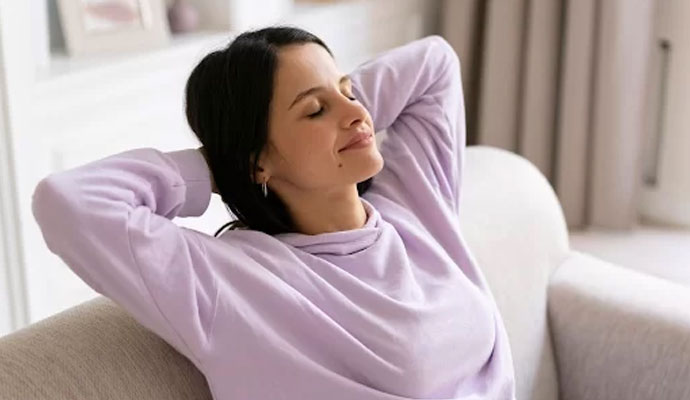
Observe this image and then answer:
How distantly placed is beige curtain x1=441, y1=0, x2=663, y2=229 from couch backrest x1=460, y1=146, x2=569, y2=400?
887mm

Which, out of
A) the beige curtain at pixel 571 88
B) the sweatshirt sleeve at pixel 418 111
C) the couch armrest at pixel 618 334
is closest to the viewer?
the sweatshirt sleeve at pixel 418 111

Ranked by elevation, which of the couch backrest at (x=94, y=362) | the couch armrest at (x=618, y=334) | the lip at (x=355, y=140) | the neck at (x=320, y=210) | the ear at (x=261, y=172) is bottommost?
the couch armrest at (x=618, y=334)

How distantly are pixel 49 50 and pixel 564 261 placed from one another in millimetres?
1159

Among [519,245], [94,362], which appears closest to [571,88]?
[519,245]

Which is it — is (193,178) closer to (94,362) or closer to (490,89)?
(94,362)

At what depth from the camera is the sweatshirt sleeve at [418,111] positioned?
4.88ft

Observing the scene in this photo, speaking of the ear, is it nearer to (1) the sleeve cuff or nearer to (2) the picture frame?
(1) the sleeve cuff

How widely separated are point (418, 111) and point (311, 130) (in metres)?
0.36

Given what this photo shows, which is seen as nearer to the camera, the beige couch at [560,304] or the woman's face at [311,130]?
the woman's face at [311,130]

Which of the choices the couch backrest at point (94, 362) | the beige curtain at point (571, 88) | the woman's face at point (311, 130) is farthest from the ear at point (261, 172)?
the beige curtain at point (571, 88)

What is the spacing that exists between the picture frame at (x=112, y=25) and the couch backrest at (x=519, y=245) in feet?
2.66

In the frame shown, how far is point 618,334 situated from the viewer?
65.3 inches

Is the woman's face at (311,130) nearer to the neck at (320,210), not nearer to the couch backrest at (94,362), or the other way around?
the neck at (320,210)

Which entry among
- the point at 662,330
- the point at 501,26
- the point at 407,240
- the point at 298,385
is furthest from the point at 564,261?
the point at 501,26
